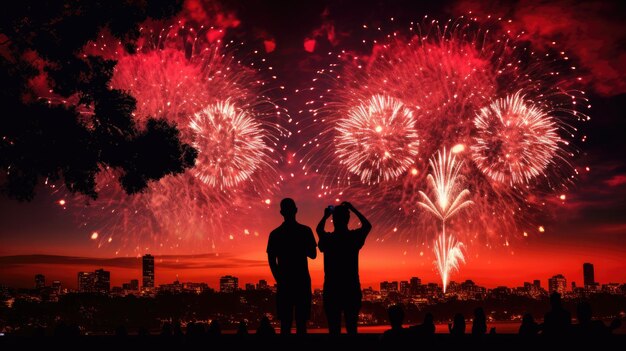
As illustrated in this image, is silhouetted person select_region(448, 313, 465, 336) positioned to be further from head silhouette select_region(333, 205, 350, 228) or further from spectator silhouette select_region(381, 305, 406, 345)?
head silhouette select_region(333, 205, 350, 228)

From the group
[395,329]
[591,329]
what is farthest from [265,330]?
[591,329]

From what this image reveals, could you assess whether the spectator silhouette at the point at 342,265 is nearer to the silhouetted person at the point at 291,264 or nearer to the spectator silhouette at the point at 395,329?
the silhouetted person at the point at 291,264

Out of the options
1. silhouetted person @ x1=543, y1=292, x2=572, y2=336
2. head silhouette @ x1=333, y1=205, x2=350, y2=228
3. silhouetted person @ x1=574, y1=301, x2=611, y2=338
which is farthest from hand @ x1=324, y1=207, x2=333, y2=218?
silhouetted person @ x1=574, y1=301, x2=611, y2=338

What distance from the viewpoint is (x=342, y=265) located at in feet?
42.2

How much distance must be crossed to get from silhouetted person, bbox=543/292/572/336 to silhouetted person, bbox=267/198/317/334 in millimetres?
4071

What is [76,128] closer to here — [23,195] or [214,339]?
[23,195]

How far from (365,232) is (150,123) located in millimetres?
12718

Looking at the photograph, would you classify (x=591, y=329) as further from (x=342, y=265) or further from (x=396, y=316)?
(x=342, y=265)

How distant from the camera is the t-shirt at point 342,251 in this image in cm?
1279

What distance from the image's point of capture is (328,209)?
41.7 feet

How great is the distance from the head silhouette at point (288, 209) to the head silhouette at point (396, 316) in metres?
3.94

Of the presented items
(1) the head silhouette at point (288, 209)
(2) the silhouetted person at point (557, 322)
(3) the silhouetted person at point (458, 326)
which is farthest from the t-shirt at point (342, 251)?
(2) the silhouetted person at point (557, 322)

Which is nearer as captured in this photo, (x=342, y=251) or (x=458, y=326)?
(x=458, y=326)

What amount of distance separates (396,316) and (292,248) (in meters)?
3.97
